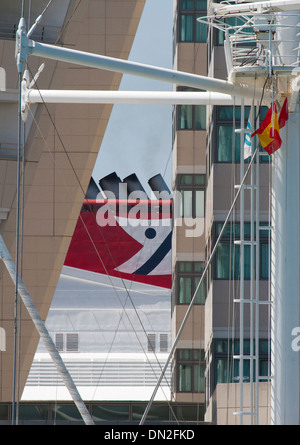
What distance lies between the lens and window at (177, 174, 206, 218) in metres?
30.9

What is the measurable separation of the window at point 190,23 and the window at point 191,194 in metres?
3.65

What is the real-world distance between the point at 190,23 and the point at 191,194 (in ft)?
14.8

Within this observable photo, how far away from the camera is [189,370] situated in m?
31.7

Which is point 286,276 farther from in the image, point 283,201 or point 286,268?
point 283,201

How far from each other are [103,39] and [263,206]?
5584mm

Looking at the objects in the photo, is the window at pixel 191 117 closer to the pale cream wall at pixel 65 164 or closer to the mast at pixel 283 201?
the pale cream wall at pixel 65 164

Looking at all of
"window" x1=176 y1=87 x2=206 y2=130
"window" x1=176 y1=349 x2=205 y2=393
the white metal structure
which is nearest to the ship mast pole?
the white metal structure

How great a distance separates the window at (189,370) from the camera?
1228 inches

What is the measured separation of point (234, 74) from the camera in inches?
566

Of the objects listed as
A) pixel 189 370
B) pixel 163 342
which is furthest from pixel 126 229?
pixel 163 342

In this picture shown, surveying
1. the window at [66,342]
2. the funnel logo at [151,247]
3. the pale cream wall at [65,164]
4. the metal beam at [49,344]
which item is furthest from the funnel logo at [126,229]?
the metal beam at [49,344]

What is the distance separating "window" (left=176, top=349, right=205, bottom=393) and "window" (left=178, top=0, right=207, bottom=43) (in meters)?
8.25
